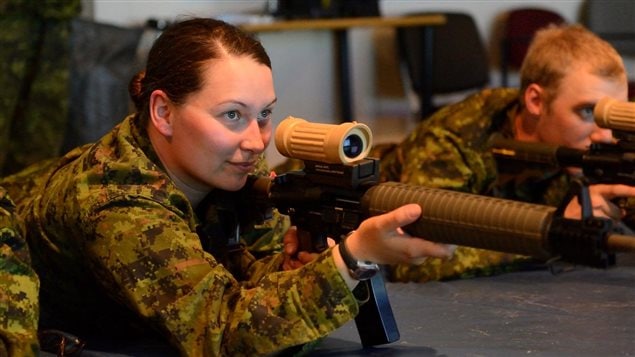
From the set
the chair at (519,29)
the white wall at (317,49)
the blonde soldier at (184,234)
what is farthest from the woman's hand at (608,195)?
the chair at (519,29)

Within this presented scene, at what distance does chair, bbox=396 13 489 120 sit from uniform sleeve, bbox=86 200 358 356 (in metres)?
3.95

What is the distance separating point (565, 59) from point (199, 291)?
1168 mm

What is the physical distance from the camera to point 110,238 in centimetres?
158

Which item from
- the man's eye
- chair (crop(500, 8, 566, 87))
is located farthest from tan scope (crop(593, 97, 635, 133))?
chair (crop(500, 8, 566, 87))

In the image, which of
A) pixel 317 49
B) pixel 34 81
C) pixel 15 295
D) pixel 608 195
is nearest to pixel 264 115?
pixel 15 295

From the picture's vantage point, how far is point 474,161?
7.84ft

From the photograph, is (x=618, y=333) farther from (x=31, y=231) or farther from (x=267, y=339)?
(x=31, y=231)

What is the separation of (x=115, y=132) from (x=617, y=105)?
0.95 metres

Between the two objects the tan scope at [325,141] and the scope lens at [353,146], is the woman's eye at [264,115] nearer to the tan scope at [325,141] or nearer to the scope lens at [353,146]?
the tan scope at [325,141]

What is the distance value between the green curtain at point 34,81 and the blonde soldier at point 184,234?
1.68 metres

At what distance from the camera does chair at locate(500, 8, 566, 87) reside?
604 cm

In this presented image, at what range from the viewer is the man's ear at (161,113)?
1.70m

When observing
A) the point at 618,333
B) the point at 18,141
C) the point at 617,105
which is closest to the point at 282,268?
the point at 618,333

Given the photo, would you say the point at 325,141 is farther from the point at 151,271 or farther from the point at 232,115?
the point at 151,271
